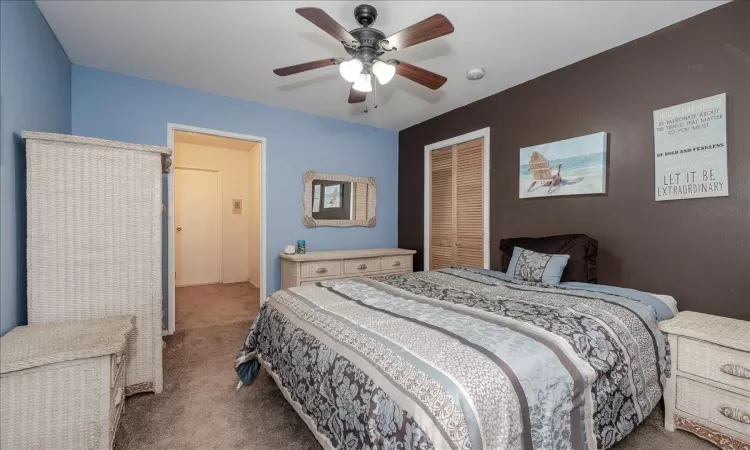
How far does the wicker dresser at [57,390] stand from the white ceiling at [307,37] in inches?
77.2

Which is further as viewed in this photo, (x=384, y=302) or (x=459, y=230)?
(x=459, y=230)

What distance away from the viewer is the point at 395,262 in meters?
4.00

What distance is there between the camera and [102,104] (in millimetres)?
2904

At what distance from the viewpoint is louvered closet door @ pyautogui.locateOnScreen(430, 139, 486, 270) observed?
3.53 metres

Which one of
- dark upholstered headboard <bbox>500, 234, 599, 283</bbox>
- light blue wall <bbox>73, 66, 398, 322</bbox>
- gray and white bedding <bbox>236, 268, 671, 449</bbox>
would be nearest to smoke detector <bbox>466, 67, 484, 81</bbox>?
dark upholstered headboard <bbox>500, 234, 599, 283</bbox>

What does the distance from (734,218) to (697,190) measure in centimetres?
24

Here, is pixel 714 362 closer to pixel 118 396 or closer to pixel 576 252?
pixel 576 252

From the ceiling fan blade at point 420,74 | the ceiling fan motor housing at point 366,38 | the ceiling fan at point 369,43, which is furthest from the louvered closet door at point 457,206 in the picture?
the ceiling fan motor housing at point 366,38

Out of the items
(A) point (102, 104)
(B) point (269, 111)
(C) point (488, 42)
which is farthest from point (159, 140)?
(C) point (488, 42)

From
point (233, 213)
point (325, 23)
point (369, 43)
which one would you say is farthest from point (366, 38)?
point (233, 213)

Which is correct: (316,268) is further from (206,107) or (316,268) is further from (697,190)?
(697,190)

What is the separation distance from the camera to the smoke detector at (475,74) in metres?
2.81

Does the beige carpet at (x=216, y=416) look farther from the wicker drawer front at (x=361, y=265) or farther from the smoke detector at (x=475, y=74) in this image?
the smoke detector at (x=475, y=74)

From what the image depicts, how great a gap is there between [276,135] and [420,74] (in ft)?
7.07
